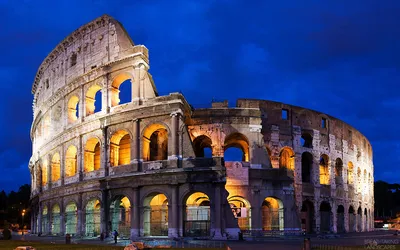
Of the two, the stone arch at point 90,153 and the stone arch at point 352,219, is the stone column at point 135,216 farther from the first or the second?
the stone arch at point 352,219

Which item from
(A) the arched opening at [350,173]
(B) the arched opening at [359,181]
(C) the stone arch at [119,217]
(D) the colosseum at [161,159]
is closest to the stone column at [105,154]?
(D) the colosseum at [161,159]

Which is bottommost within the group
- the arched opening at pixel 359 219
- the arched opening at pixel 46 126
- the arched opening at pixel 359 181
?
the arched opening at pixel 359 219

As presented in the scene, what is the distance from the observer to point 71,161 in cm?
3622

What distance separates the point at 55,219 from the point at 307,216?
20.2m

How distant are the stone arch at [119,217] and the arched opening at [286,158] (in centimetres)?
1290

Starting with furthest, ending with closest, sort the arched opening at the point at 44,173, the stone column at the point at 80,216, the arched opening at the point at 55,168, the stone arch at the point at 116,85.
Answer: the arched opening at the point at 44,173 → the arched opening at the point at 55,168 → the stone column at the point at 80,216 → the stone arch at the point at 116,85

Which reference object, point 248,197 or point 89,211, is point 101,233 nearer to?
point 89,211

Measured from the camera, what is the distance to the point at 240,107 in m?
33.9

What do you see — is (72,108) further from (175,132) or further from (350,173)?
(350,173)

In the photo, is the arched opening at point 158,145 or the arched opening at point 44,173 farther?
the arched opening at point 44,173

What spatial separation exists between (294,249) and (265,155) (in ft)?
43.7

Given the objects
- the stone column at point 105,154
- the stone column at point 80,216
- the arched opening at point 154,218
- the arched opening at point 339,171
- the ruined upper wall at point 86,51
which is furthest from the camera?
the arched opening at point 339,171

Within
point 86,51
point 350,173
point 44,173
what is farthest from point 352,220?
point 44,173

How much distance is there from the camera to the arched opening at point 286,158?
3712 centimetres
